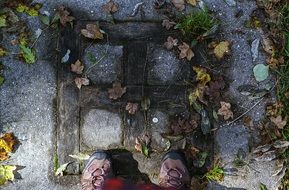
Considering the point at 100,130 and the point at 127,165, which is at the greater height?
the point at 100,130

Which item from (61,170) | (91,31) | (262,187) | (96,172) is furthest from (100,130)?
(262,187)

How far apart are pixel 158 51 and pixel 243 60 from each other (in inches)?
28.6

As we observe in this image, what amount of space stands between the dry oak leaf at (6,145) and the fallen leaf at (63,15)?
102cm

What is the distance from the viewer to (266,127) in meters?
4.07

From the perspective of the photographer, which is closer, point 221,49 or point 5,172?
point 5,172

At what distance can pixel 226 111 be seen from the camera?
4055mm

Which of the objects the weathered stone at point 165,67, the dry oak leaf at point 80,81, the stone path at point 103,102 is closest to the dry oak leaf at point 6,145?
the stone path at point 103,102

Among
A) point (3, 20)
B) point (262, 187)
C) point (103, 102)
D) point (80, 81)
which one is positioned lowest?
point (262, 187)

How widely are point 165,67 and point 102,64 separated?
1.72 feet

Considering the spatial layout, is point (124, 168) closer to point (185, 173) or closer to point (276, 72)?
point (185, 173)

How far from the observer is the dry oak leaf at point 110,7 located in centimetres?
403

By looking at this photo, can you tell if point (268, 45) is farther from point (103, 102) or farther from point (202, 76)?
point (103, 102)

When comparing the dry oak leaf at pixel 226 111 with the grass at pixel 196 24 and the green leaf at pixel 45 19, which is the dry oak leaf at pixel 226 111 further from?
the green leaf at pixel 45 19

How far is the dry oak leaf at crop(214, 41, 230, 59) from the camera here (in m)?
4.06
